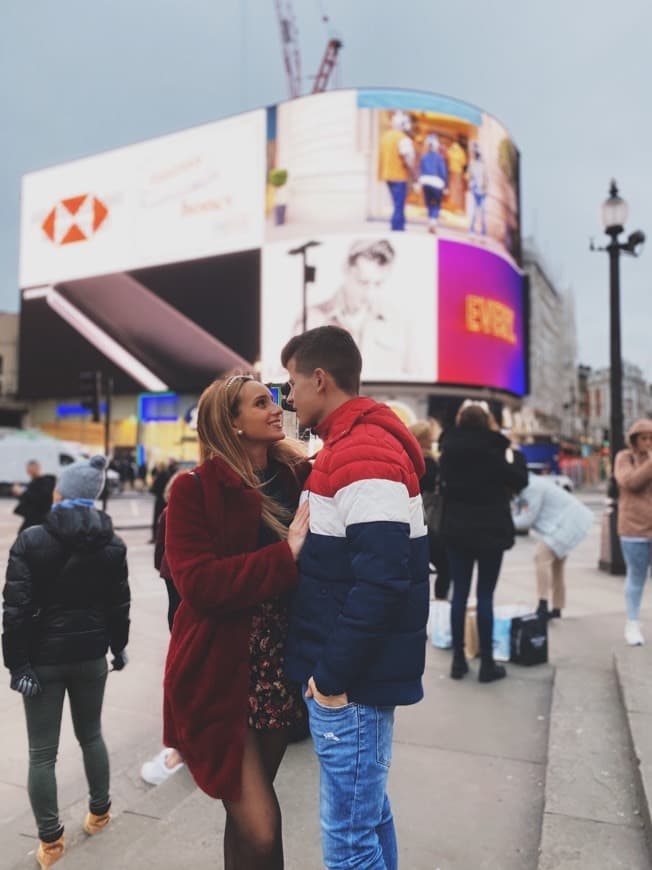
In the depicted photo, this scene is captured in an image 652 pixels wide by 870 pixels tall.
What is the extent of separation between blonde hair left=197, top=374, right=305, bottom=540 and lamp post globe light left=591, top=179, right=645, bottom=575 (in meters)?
8.56

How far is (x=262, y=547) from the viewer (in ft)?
7.03

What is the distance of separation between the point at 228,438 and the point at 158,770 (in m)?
2.38

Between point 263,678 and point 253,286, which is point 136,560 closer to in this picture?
point 263,678

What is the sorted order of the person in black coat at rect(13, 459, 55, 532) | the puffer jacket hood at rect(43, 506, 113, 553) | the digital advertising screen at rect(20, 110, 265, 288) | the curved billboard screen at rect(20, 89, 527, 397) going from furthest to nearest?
Answer: the digital advertising screen at rect(20, 110, 265, 288)
the curved billboard screen at rect(20, 89, 527, 397)
the person in black coat at rect(13, 459, 55, 532)
the puffer jacket hood at rect(43, 506, 113, 553)

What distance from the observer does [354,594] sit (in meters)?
1.78

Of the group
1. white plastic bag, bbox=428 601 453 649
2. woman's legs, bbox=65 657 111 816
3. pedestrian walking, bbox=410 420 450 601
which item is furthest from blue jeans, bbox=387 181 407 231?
woman's legs, bbox=65 657 111 816

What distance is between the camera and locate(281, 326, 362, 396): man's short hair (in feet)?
6.74

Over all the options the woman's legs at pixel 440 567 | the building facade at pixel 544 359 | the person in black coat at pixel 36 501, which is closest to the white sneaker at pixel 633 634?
the woman's legs at pixel 440 567

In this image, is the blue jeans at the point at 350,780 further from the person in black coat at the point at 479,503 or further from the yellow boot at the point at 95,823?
the person in black coat at the point at 479,503

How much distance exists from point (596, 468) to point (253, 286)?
28122 mm

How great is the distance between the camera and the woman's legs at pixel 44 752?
117 inches

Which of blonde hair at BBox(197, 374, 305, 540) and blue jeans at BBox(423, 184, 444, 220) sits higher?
blue jeans at BBox(423, 184, 444, 220)

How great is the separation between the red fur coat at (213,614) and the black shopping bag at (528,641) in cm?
371

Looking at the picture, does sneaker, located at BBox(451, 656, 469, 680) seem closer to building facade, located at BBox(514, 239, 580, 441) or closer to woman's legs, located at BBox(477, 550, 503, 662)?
woman's legs, located at BBox(477, 550, 503, 662)
